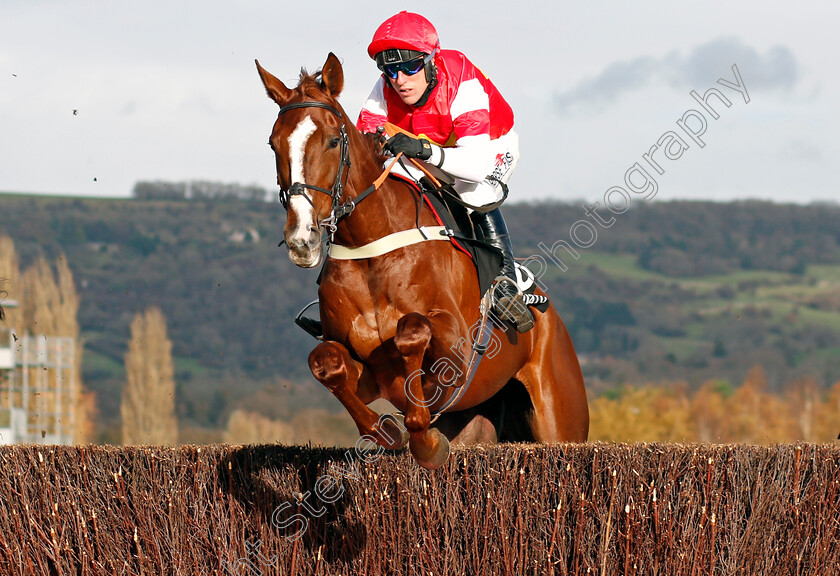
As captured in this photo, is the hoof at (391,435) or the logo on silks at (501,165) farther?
the logo on silks at (501,165)

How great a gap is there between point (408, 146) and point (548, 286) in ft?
203

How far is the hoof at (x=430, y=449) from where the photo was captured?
4.67m

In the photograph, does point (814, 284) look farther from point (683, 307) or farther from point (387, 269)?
point (387, 269)

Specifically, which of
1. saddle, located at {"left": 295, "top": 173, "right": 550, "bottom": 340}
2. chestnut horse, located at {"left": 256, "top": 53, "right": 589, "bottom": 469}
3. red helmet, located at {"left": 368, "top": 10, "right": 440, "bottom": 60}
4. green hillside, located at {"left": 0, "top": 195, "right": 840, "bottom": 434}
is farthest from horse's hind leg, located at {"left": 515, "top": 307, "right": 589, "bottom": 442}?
green hillside, located at {"left": 0, "top": 195, "right": 840, "bottom": 434}

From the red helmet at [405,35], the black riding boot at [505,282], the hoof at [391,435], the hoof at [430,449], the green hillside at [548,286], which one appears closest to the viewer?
the hoof at [430,449]

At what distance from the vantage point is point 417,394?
4.57 m

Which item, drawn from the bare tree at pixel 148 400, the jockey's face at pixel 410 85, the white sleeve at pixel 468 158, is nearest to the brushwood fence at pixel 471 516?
the white sleeve at pixel 468 158

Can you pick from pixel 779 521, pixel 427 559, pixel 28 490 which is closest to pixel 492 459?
pixel 427 559

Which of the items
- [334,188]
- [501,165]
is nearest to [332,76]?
[334,188]

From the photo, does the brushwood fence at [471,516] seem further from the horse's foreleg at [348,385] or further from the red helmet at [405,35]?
the red helmet at [405,35]

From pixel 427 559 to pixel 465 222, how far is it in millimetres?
1801

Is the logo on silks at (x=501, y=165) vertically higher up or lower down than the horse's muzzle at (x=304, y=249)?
higher up

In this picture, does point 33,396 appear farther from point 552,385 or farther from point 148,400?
point 552,385

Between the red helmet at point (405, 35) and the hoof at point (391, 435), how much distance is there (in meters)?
1.85
